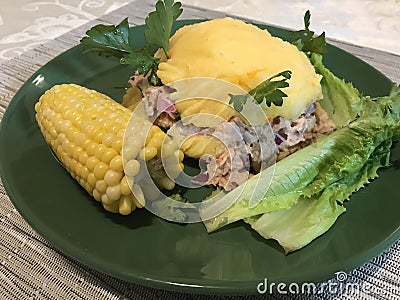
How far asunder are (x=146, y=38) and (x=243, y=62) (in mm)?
248

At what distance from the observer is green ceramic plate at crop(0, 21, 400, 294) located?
85 cm

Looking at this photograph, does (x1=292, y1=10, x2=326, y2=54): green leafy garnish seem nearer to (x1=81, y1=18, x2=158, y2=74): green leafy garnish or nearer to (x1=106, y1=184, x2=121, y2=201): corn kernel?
(x1=81, y1=18, x2=158, y2=74): green leafy garnish

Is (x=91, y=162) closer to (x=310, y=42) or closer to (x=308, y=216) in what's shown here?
(x=308, y=216)

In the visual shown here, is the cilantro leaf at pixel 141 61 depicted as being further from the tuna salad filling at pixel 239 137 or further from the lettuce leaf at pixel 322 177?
the lettuce leaf at pixel 322 177

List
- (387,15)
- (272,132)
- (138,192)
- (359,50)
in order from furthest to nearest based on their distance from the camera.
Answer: (387,15)
(359,50)
(272,132)
(138,192)

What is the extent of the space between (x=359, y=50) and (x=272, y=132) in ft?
2.55

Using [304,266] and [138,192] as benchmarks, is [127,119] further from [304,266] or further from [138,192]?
[304,266]

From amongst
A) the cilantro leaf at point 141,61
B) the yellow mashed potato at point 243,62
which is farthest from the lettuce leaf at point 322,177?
the cilantro leaf at point 141,61

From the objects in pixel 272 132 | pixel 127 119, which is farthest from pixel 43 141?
pixel 272 132

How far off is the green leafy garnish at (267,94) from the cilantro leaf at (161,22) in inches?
9.7

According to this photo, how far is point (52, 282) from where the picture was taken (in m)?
0.95

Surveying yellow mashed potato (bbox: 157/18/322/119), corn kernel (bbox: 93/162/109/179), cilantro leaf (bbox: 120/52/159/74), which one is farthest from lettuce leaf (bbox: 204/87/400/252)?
cilantro leaf (bbox: 120/52/159/74)

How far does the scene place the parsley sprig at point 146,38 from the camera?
1.21 meters

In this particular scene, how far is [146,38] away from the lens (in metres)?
1.23
